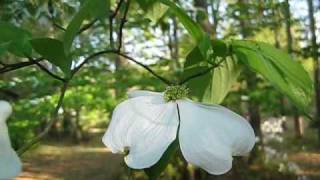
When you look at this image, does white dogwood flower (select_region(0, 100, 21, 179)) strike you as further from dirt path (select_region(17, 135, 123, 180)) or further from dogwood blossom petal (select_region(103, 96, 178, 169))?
dirt path (select_region(17, 135, 123, 180))

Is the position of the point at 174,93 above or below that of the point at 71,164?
above

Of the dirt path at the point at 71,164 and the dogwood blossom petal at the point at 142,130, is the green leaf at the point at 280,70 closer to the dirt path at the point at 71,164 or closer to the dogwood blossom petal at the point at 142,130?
the dogwood blossom petal at the point at 142,130

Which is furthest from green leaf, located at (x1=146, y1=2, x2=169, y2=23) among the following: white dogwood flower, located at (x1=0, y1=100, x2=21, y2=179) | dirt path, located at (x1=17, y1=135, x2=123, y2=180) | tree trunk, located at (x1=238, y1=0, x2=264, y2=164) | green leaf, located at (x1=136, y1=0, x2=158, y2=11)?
dirt path, located at (x1=17, y1=135, x2=123, y2=180)

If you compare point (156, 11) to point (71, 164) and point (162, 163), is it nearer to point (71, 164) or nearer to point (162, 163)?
point (162, 163)

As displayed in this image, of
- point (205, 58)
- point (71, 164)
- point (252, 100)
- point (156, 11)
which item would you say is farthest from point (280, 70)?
point (71, 164)

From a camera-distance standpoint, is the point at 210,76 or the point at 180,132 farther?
the point at 210,76

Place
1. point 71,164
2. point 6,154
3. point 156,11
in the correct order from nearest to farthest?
point 6,154, point 156,11, point 71,164

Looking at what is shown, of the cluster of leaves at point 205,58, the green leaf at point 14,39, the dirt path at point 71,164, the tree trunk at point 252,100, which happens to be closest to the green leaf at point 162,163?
the cluster of leaves at point 205,58

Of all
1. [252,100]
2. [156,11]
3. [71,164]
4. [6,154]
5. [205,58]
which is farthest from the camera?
[71,164]
